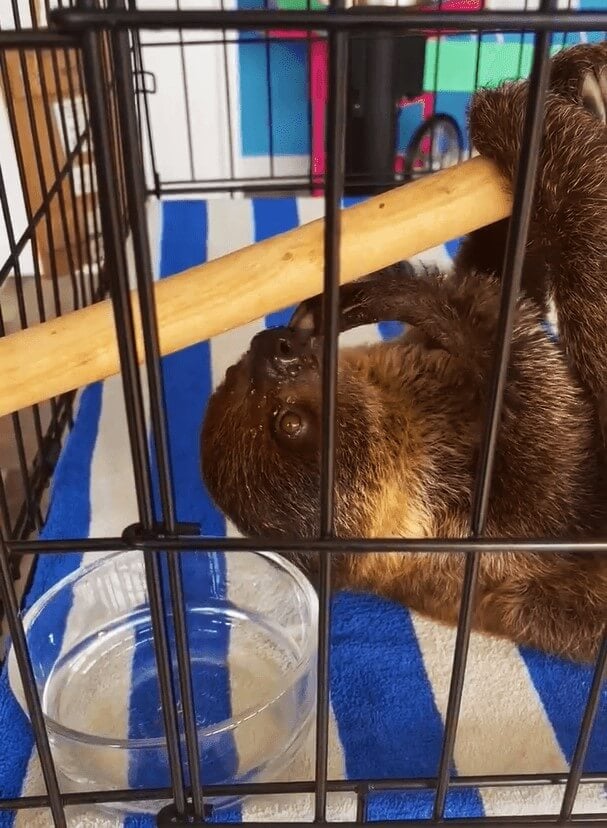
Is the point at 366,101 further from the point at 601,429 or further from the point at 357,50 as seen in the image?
the point at 601,429

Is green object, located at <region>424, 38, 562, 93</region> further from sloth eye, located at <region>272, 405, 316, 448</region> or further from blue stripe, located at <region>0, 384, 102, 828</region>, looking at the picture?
sloth eye, located at <region>272, 405, 316, 448</region>

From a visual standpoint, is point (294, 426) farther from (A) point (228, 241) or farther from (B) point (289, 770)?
(A) point (228, 241)

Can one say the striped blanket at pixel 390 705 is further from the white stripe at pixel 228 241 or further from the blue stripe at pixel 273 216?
the blue stripe at pixel 273 216

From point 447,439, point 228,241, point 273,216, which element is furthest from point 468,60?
point 447,439

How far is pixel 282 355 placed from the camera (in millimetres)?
831

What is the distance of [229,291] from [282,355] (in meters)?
0.28

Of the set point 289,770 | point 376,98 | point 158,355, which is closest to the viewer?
point 158,355

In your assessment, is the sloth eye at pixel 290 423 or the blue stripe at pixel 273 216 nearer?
the sloth eye at pixel 290 423

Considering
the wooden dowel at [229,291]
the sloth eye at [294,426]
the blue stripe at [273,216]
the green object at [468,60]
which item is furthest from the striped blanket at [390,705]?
the green object at [468,60]

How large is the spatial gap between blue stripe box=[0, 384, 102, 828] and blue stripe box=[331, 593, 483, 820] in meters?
0.31

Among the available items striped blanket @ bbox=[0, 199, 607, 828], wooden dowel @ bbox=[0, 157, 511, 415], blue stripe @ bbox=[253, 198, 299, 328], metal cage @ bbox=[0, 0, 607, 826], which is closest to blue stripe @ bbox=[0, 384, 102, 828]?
striped blanket @ bbox=[0, 199, 607, 828]

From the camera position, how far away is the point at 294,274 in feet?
1.84

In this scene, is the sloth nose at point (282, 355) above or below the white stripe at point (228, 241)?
below

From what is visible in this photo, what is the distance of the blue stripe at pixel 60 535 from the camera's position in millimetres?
798
